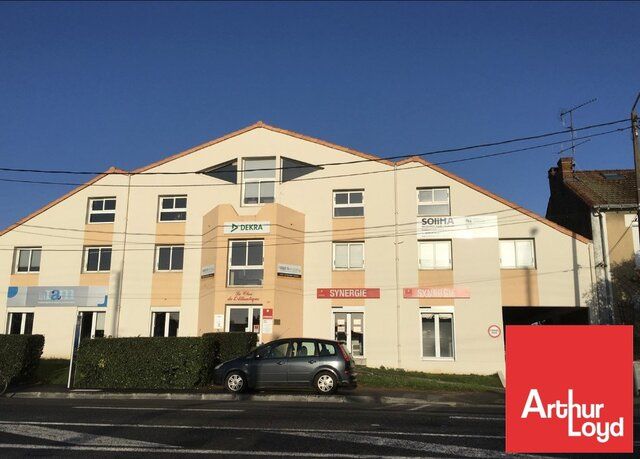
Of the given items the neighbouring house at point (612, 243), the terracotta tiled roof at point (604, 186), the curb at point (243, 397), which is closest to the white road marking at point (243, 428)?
the curb at point (243, 397)

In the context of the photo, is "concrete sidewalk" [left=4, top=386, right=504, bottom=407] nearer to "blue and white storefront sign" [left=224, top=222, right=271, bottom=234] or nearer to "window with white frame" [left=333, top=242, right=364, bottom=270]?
"window with white frame" [left=333, top=242, right=364, bottom=270]

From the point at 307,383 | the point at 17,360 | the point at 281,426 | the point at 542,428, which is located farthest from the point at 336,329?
the point at 542,428

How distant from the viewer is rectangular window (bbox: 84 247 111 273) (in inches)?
1039

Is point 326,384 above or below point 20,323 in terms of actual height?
below

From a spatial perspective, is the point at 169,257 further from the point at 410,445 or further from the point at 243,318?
the point at 410,445

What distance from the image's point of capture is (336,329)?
23.6 m

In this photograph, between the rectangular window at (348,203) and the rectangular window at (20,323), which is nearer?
the rectangular window at (348,203)

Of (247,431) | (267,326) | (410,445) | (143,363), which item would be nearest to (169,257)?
(267,326)

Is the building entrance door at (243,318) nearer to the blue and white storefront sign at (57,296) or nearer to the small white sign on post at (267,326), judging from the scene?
the small white sign on post at (267,326)

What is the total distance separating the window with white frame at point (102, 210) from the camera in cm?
2688

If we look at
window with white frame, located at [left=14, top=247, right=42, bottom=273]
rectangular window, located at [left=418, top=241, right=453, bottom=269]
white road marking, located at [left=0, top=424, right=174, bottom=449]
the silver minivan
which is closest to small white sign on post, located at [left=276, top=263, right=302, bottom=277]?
rectangular window, located at [left=418, top=241, right=453, bottom=269]

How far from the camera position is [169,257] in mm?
25875

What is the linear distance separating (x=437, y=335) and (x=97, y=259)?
643 inches

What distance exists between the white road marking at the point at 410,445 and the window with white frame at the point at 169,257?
59.8ft
